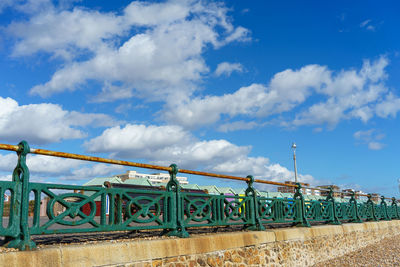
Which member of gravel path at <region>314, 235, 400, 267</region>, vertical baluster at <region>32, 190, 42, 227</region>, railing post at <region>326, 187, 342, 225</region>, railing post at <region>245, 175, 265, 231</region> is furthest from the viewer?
railing post at <region>326, 187, 342, 225</region>

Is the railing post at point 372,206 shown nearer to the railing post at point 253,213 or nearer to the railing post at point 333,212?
the railing post at point 333,212

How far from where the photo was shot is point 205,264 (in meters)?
5.07

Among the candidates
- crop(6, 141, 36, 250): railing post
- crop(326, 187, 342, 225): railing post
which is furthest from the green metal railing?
crop(326, 187, 342, 225): railing post

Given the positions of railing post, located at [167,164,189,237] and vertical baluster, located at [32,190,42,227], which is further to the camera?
railing post, located at [167,164,189,237]

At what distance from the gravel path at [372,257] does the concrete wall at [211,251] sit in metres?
0.21

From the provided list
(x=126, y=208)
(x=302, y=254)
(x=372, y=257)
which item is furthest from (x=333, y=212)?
(x=126, y=208)

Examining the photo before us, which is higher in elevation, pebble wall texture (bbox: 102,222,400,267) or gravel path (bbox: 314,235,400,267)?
pebble wall texture (bbox: 102,222,400,267)

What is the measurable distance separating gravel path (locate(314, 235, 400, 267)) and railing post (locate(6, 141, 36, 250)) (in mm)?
6784

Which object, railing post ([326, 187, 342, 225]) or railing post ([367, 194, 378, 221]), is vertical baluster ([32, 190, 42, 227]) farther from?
railing post ([367, 194, 378, 221])

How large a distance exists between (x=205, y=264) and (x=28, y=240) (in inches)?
99.2

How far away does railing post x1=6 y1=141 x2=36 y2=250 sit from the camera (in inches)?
135

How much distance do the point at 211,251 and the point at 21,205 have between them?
2.78 meters

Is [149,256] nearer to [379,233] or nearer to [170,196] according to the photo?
[170,196]

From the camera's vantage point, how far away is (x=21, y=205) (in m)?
3.49
